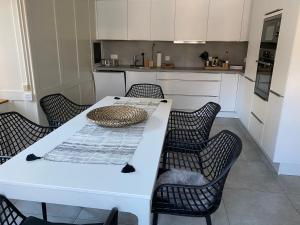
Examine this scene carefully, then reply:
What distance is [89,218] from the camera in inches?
74.7

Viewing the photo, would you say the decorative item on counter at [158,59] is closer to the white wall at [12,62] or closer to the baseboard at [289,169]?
the white wall at [12,62]

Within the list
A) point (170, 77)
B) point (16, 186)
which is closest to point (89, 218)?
point (16, 186)

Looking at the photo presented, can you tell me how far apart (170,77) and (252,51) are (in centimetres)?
138

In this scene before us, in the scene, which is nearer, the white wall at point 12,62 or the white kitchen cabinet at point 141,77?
the white wall at point 12,62

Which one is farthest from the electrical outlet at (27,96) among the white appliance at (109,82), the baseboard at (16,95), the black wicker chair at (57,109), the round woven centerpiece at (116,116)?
the white appliance at (109,82)

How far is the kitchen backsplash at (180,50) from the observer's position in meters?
4.56

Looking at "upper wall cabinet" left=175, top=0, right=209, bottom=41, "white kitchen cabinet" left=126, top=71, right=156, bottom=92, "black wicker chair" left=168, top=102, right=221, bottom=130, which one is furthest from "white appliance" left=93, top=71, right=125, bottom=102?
"black wicker chair" left=168, top=102, right=221, bottom=130

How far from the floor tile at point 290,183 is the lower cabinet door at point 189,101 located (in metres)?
2.00

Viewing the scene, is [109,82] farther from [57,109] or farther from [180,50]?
[57,109]

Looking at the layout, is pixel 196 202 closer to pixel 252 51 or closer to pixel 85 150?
pixel 85 150

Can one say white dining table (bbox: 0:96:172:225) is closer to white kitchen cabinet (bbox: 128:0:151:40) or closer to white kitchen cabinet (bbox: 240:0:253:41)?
white kitchen cabinet (bbox: 128:0:151:40)

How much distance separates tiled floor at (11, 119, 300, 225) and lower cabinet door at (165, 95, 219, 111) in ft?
5.91

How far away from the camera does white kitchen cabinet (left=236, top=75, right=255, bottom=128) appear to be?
11.3ft

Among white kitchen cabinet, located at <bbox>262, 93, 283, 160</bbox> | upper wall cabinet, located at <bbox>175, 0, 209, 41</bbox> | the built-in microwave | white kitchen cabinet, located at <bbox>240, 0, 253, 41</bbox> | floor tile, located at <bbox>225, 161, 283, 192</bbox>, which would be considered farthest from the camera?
upper wall cabinet, located at <bbox>175, 0, 209, 41</bbox>
